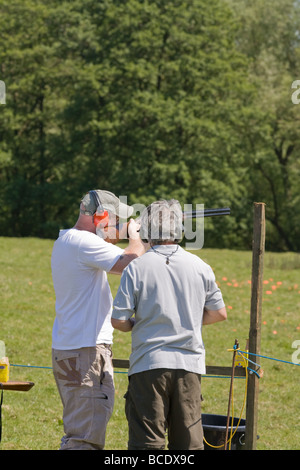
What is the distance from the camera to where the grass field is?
836 centimetres

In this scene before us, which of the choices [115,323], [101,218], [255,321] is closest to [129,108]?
[255,321]

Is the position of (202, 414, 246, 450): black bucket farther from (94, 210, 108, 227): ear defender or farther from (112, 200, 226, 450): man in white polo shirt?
(94, 210, 108, 227): ear defender

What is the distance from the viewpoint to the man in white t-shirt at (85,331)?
4961 mm

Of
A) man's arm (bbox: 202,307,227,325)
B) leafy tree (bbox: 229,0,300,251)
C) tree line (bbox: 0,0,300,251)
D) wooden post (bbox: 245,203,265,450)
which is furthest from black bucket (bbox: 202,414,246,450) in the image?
leafy tree (bbox: 229,0,300,251)

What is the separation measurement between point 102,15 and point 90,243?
34.8m

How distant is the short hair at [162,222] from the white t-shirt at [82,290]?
0.33m

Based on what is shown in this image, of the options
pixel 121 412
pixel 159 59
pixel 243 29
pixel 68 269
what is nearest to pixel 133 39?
pixel 159 59

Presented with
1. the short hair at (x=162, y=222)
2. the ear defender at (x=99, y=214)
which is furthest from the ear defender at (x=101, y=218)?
the short hair at (x=162, y=222)

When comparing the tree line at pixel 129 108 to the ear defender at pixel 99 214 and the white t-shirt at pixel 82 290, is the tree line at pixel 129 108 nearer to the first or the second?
the ear defender at pixel 99 214

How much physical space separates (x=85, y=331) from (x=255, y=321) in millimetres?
1487

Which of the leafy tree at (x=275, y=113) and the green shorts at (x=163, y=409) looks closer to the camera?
the green shorts at (x=163, y=409)

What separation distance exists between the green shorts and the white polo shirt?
0.23ft

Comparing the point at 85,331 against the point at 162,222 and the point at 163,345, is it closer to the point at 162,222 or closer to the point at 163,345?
the point at 163,345

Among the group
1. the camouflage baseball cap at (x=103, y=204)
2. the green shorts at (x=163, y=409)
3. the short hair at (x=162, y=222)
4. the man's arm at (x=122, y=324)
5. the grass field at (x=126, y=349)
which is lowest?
the grass field at (x=126, y=349)
